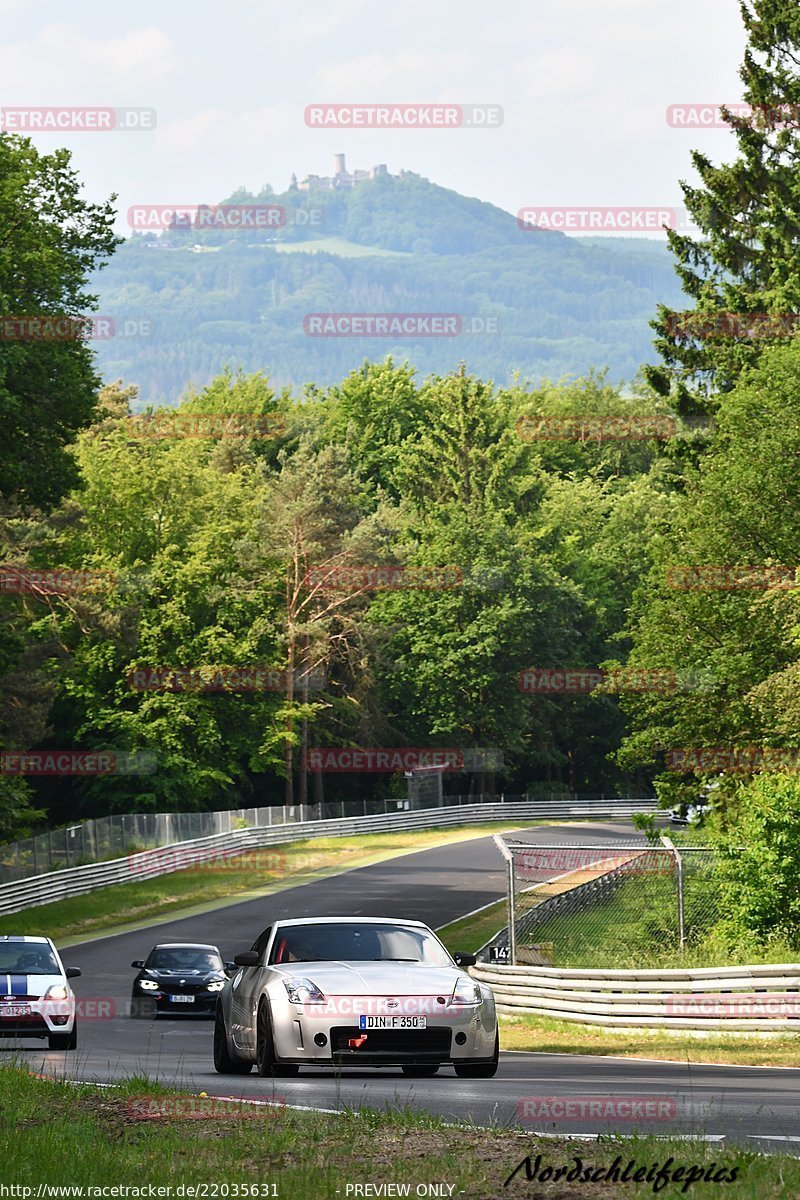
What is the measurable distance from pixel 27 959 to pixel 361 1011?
964 centimetres

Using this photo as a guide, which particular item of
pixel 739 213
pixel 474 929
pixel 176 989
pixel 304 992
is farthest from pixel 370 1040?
pixel 739 213

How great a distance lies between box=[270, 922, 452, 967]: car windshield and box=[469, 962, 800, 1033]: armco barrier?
585 cm

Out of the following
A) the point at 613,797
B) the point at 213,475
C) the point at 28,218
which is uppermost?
the point at 28,218

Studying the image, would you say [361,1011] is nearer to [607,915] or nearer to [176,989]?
[607,915]

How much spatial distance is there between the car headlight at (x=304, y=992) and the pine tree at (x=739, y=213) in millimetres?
38320

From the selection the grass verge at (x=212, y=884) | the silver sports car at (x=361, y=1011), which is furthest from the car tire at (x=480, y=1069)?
the grass verge at (x=212, y=884)

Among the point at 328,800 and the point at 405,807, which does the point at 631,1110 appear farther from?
the point at 328,800

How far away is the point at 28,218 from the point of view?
149ft

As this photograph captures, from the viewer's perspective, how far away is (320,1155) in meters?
8.67

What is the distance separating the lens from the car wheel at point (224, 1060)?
15234mm

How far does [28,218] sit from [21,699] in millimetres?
19298

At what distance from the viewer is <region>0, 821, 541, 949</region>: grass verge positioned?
156 feet

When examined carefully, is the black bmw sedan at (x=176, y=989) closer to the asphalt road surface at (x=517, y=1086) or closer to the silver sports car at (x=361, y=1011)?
the asphalt road surface at (x=517, y=1086)

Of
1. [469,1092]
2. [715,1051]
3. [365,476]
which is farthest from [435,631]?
[469,1092]
